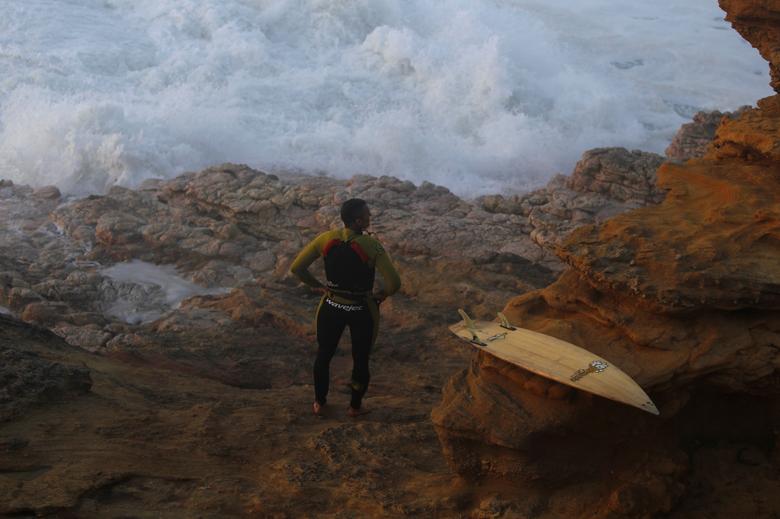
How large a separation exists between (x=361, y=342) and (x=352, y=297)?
292 millimetres

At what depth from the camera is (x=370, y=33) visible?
1784cm

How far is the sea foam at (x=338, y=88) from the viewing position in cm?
1198

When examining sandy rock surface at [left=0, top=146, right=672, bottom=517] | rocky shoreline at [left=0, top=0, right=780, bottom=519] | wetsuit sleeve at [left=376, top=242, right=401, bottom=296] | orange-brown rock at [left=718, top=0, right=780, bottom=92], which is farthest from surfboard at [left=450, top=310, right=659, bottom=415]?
orange-brown rock at [left=718, top=0, right=780, bottom=92]

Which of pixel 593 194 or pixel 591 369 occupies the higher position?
pixel 591 369

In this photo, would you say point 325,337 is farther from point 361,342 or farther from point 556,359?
point 556,359

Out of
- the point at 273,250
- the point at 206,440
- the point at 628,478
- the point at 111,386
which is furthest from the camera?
the point at 273,250

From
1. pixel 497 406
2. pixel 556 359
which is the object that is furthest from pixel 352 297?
pixel 556 359

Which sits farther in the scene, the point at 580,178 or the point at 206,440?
the point at 580,178

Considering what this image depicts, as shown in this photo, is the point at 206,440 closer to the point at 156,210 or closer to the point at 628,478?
the point at 628,478

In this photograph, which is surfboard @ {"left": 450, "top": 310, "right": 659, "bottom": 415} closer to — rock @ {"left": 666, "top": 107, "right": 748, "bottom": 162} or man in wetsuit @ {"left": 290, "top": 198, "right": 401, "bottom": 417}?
man in wetsuit @ {"left": 290, "top": 198, "right": 401, "bottom": 417}

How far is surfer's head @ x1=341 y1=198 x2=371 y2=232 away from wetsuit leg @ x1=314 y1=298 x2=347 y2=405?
1.65ft

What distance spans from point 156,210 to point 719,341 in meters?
7.05

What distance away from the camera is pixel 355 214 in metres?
4.37

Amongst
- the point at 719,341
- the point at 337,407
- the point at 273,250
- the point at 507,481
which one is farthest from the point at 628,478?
the point at 273,250
